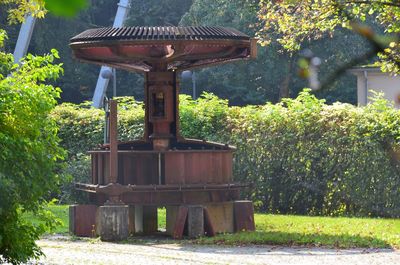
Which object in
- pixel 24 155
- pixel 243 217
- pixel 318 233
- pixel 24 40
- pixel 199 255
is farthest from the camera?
pixel 24 40

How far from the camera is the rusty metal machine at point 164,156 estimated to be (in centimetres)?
1538

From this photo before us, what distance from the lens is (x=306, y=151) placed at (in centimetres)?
2061

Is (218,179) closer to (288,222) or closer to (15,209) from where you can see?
(288,222)

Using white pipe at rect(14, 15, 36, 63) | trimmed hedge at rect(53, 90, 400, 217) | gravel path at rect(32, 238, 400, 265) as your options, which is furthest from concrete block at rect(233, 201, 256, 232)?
white pipe at rect(14, 15, 36, 63)

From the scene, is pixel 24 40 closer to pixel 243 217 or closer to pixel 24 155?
pixel 243 217

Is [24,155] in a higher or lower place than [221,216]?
higher

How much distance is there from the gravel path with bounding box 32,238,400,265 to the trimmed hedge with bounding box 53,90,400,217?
5.91m

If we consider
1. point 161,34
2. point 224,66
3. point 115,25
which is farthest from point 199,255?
point 224,66

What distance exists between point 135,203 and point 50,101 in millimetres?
6216

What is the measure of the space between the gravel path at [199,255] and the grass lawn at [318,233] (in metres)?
0.53

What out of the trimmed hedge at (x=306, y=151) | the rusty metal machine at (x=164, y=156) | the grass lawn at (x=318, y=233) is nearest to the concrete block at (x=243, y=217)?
the rusty metal machine at (x=164, y=156)

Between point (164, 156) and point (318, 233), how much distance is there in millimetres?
2671

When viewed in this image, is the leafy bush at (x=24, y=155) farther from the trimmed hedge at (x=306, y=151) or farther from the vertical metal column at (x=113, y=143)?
the trimmed hedge at (x=306, y=151)

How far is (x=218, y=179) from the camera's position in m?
16.4
